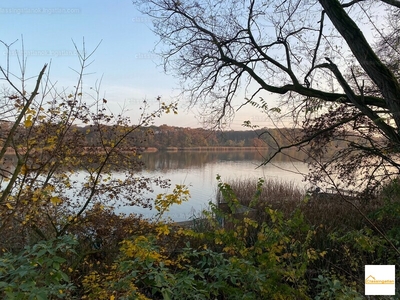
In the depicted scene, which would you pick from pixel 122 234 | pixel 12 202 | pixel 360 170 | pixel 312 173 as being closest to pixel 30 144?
pixel 12 202

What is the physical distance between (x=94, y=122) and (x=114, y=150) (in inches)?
16.1

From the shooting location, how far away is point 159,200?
3.02m

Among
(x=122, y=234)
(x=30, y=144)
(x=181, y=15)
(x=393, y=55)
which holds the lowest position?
(x=122, y=234)

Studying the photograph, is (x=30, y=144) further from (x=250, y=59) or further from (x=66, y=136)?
(x=250, y=59)

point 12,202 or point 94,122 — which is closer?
point 12,202
